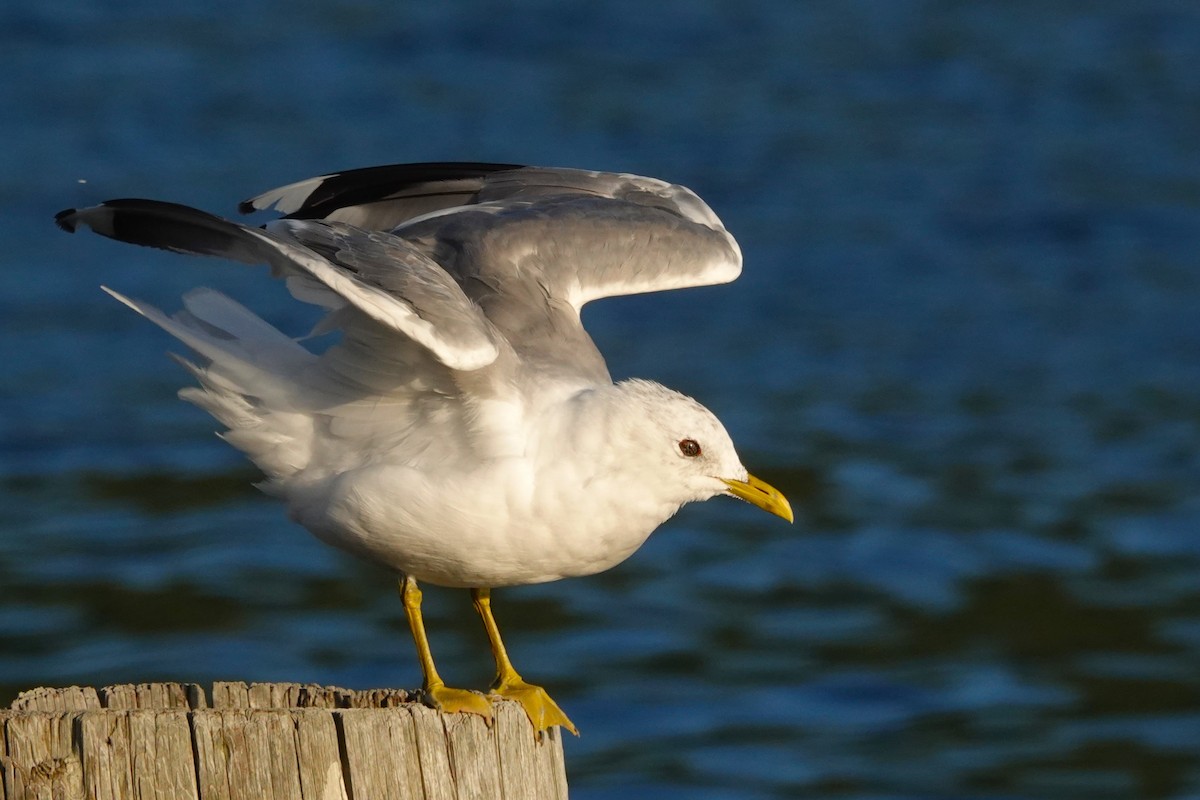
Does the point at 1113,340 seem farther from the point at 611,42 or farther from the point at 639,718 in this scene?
the point at 611,42

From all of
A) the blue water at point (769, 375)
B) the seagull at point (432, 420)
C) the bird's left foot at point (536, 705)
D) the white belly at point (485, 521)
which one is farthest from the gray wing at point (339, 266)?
the blue water at point (769, 375)

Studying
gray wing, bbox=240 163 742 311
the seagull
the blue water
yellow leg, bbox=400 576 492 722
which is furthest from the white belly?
gray wing, bbox=240 163 742 311

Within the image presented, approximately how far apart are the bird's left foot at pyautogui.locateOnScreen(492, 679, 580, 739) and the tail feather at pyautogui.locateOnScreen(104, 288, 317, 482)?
0.84 meters

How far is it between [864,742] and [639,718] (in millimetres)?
1118

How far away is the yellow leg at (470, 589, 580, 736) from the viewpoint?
→ 518 cm

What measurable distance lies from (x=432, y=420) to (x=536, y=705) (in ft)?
2.64

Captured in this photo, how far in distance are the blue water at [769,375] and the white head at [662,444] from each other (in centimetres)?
98

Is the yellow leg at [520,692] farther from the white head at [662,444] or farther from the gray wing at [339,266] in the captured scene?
the gray wing at [339,266]

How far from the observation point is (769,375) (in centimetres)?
1405

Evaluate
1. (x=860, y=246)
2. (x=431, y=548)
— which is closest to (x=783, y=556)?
→ (x=860, y=246)

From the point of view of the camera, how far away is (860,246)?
16.7 metres

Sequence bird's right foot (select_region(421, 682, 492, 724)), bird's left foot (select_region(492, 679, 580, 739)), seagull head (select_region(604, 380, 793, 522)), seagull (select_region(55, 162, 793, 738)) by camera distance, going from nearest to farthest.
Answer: bird's right foot (select_region(421, 682, 492, 724))
seagull (select_region(55, 162, 793, 738))
bird's left foot (select_region(492, 679, 580, 739))
seagull head (select_region(604, 380, 793, 522))

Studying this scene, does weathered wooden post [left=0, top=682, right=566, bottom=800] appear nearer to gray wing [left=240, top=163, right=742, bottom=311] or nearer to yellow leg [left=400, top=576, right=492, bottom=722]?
yellow leg [left=400, top=576, right=492, bottom=722]

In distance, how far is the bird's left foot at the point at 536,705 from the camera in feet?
16.8
